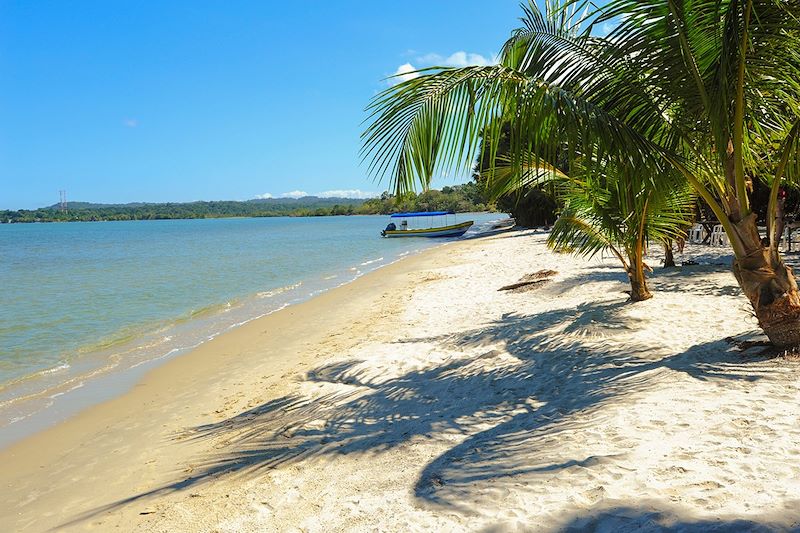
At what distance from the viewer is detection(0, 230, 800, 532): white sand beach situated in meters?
2.83

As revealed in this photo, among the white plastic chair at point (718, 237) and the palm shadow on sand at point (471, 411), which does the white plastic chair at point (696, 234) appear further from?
the palm shadow on sand at point (471, 411)

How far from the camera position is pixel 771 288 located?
4.33m

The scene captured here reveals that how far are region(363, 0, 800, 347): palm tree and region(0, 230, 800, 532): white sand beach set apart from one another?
42.7 inches

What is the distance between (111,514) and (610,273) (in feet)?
32.1

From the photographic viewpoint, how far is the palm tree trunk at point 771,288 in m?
4.29

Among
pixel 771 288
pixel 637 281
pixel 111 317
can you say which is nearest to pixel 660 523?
pixel 771 288

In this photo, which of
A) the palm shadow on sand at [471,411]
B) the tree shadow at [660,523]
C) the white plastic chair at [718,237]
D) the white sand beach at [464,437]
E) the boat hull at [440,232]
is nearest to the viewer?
the tree shadow at [660,523]

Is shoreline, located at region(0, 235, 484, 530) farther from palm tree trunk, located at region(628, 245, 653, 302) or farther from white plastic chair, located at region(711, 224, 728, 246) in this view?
white plastic chair, located at region(711, 224, 728, 246)

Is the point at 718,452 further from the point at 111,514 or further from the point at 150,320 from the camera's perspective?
the point at 150,320

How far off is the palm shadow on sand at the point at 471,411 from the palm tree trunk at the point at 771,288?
0.31 meters

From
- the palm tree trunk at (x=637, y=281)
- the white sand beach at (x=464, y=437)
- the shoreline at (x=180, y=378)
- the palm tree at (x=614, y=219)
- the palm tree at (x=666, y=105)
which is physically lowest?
the shoreline at (x=180, y=378)

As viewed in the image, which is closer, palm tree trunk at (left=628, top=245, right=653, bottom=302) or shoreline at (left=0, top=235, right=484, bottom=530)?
shoreline at (left=0, top=235, right=484, bottom=530)

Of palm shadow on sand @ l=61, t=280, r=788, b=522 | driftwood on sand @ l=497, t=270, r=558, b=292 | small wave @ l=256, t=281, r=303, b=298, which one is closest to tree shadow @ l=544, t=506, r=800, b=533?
palm shadow on sand @ l=61, t=280, r=788, b=522

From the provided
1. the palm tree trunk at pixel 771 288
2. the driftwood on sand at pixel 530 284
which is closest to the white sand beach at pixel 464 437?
the palm tree trunk at pixel 771 288
